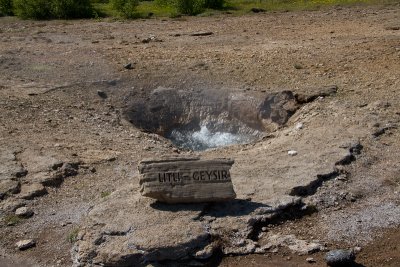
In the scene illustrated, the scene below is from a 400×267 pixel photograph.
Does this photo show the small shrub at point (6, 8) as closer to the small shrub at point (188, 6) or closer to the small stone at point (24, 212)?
the small shrub at point (188, 6)

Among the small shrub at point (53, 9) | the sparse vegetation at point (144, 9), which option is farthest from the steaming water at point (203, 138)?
the small shrub at point (53, 9)

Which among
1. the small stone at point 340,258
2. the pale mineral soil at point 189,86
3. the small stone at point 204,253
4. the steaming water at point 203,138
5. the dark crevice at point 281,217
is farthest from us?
the steaming water at point 203,138

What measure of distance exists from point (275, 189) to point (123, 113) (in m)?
4.06

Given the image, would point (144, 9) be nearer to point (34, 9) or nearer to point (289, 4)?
point (34, 9)

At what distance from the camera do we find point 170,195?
673 cm

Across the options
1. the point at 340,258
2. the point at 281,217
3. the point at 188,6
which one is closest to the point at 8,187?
the point at 281,217

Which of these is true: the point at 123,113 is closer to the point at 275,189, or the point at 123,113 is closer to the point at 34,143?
the point at 34,143

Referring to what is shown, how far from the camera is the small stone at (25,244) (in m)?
6.80

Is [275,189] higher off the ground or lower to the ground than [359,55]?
lower

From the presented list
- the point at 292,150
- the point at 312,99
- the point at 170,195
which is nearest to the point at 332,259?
the point at 170,195

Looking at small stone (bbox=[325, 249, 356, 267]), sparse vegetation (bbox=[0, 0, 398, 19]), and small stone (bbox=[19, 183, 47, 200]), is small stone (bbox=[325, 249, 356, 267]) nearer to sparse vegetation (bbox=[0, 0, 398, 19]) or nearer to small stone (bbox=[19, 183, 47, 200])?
small stone (bbox=[19, 183, 47, 200])

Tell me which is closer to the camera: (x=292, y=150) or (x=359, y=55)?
(x=292, y=150)

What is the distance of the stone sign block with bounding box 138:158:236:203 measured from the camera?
6.71 meters

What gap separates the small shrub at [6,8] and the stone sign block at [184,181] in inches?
616
